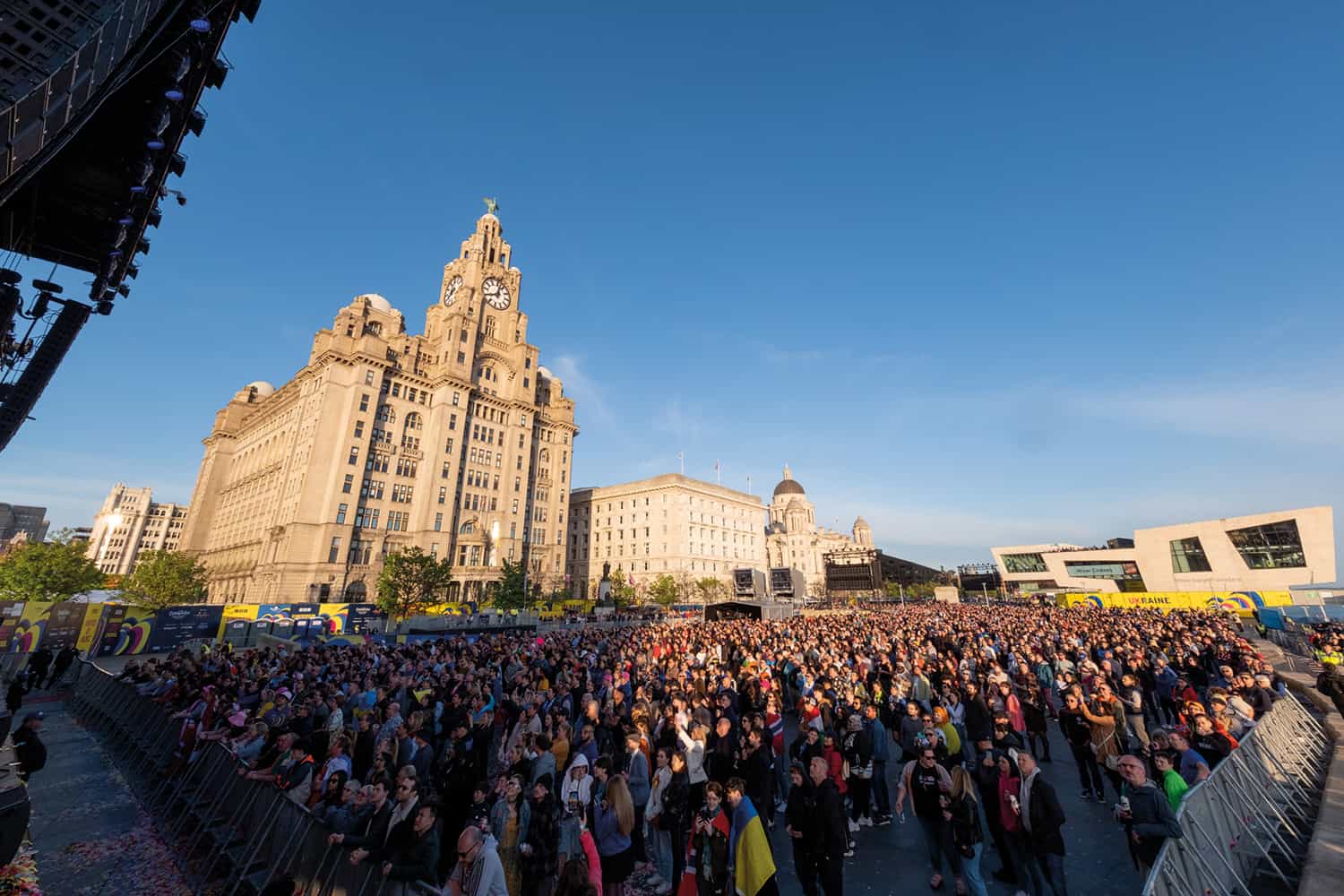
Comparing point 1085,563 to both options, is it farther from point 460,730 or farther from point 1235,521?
point 460,730

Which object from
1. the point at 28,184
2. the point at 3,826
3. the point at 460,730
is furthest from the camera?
the point at 28,184

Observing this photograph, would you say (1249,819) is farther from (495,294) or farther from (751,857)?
(495,294)

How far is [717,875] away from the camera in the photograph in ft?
17.5

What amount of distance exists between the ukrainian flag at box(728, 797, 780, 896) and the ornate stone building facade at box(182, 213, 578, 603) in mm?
64135

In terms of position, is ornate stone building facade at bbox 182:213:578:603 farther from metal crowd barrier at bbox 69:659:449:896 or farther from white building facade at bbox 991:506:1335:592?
white building facade at bbox 991:506:1335:592

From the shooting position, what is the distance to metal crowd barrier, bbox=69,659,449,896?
578cm

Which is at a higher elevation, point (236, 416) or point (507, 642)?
point (236, 416)

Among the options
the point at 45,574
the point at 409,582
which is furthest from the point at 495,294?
the point at 45,574

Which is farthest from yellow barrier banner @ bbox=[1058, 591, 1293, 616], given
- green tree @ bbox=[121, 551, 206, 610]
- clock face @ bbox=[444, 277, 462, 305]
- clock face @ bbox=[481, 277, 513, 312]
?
green tree @ bbox=[121, 551, 206, 610]

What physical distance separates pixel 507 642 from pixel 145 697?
12.0 m

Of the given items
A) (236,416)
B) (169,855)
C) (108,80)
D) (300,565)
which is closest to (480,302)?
(300,565)

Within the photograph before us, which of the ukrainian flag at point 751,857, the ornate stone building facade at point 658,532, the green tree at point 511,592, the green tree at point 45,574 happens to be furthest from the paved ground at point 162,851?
the ornate stone building facade at point 658,532

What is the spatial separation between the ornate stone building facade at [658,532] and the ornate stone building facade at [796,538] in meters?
26.5

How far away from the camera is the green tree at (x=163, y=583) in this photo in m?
54.3
